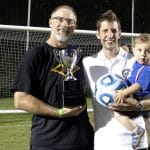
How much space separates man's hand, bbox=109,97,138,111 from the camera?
411cm

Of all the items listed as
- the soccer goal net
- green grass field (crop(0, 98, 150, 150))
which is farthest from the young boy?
the soccer goal net

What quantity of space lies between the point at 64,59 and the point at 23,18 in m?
19.6

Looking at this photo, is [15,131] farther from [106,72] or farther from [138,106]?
[138,106]

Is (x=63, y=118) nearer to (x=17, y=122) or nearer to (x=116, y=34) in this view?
(x=116, y=34)

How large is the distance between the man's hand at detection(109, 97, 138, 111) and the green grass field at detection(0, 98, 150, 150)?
258 centimetres

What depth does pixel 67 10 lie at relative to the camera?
4.17m

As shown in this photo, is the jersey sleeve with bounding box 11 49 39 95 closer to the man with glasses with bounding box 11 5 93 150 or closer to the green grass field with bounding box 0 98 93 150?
the man with glasses with bounding box 11 5 93 150

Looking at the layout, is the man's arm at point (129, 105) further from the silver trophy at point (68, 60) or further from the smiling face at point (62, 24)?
the smiling face at point (62, 24)

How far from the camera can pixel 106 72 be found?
4277mm

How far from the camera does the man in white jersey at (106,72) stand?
13.8 ft

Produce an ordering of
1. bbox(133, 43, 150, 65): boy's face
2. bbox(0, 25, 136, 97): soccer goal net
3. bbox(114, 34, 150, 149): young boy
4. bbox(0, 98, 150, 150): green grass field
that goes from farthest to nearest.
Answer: bbox(0, 25, 136, 97): soccer goal net < bbox(0, 98, 150, 150): green grass field < bbox(133, 43, 150, 65): boy's face < bbox(114, 34, 150, 149): young boy

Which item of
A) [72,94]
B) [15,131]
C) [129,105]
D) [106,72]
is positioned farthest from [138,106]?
[15,131]

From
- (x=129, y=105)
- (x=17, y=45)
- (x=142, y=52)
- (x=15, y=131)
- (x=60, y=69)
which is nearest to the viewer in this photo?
(x=60, y=69)

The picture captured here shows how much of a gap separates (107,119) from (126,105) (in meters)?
0.20
